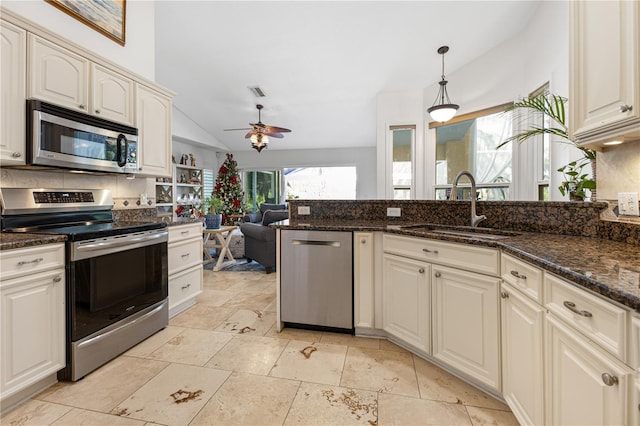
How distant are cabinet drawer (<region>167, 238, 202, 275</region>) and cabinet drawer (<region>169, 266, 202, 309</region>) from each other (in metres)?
0.07

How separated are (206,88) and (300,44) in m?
2.35

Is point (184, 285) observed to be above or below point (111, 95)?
below

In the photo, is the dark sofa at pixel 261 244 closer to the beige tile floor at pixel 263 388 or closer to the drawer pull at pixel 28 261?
the beige tile floor at pixel 263 388

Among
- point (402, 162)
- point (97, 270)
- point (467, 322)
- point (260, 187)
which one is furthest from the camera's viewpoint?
point (260, 187)

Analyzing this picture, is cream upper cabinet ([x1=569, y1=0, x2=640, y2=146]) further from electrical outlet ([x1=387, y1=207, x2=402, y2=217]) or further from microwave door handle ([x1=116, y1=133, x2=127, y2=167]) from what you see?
microwave door handle ([x1=116, y1=133, x2=127, y2=167])

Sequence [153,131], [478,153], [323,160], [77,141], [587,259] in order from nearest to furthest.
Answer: [587,259], [77,141], [153,131], [478,153], [323,160]

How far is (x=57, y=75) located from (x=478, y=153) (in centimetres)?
483

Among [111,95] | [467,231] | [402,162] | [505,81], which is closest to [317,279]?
[467,231]

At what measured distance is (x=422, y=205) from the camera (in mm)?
2529

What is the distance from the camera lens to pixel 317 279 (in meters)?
2.34

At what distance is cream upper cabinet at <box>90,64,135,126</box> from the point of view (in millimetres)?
2264

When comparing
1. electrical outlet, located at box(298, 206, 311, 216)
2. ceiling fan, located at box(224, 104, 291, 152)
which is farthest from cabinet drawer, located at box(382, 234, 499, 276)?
ceiling fan, located at box(224, 104, 291, 152)

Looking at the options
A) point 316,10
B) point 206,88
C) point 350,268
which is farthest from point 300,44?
point 350,268

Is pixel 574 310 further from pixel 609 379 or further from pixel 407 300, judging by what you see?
pixel 407 300
